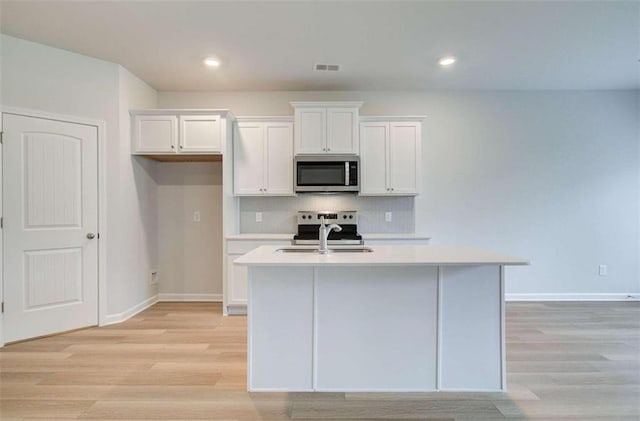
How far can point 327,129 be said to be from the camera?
12.5ft

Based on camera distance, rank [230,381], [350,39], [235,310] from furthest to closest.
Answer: [235,310], [350,39], [230,381]

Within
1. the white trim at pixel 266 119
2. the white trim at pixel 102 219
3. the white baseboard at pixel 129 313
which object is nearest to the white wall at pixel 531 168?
the white trim at pixel 266 119

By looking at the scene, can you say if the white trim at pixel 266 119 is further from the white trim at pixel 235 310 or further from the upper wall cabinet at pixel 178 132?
the white trim at pixel 235 310

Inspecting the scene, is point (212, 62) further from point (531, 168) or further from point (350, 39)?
point (531, 168)

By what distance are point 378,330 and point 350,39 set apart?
236cm

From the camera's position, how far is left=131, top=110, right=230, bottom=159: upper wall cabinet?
3.64 m

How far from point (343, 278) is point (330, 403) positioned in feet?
2.40

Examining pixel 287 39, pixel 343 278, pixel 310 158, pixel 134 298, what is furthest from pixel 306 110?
pixel 134 298

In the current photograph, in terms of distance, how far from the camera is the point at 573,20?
263cm

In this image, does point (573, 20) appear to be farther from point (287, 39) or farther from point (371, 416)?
point (371, 416)

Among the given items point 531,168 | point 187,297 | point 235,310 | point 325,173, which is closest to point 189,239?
point 187,297

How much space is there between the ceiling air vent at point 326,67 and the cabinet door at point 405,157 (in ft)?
2.94

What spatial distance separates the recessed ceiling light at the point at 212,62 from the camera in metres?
3.29

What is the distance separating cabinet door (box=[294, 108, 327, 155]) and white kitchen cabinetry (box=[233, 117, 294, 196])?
0.14 meters
